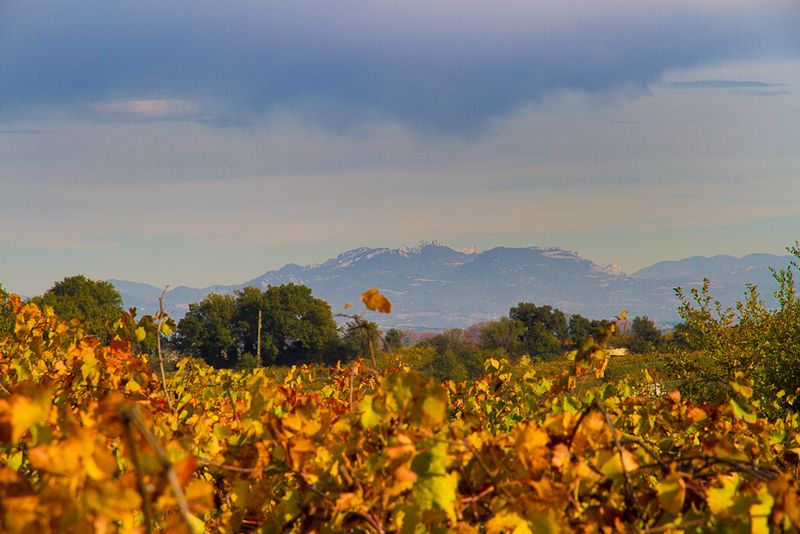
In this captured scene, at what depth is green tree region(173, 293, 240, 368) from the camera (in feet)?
217

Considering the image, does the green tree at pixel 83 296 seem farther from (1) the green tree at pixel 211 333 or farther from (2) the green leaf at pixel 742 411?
(2) the green leaf at pixel 742 411

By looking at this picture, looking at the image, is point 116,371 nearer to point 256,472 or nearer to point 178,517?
point 256,472

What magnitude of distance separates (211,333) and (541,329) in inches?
1145

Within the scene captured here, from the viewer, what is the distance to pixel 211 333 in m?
66.1

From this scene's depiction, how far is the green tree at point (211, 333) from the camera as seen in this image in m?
66.2

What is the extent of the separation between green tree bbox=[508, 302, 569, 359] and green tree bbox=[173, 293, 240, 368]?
2563cm

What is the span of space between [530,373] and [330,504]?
338 cm

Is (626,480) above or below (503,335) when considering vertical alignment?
above

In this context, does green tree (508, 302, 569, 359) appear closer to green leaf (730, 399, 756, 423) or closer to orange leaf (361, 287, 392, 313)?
green leaf (730, 399, 756, 423)

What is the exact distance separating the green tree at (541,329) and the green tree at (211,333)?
25.6m

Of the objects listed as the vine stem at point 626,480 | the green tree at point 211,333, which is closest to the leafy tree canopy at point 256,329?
the green tree at point 211,333

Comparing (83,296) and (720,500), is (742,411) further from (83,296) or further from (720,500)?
(83,296)

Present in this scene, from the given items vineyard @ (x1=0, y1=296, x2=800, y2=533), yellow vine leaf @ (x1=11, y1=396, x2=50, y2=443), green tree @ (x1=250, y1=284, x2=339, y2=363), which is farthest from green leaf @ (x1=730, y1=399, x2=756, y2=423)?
green tree @ (x1=250, y1=284, x2=339, y2=363)

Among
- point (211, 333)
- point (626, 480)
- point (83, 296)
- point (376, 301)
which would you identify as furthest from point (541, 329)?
point (626, 480)
